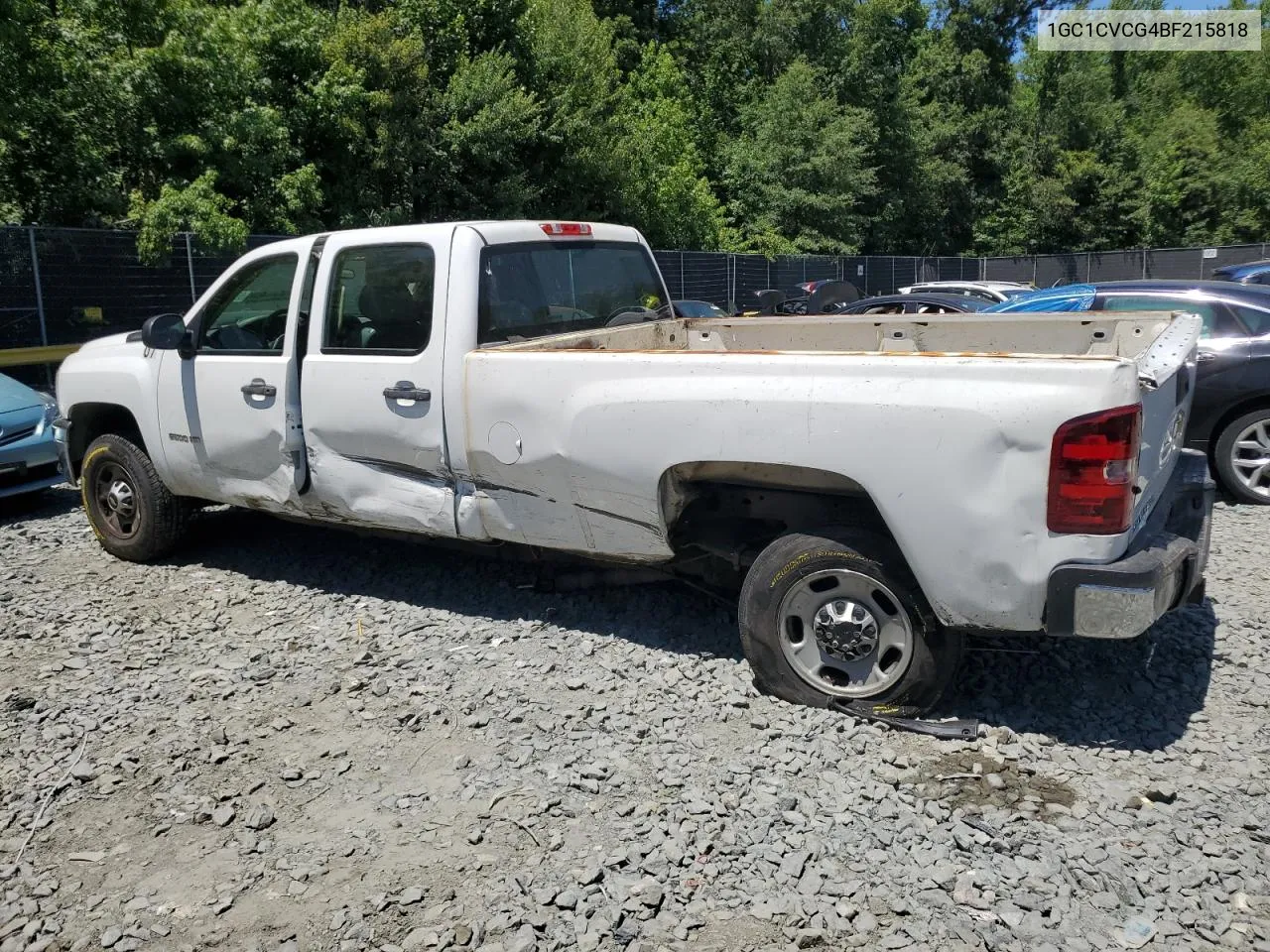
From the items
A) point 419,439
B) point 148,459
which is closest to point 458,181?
point 148,459

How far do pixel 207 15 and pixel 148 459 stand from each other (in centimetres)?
1232

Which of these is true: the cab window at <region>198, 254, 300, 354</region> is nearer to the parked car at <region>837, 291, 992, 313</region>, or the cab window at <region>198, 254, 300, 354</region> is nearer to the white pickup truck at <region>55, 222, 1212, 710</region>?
the white pickup truck at <region>55, 222, 1212, 710</region>

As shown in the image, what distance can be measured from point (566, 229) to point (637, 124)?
26.0 meters

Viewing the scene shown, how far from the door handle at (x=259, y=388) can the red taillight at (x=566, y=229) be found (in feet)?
5.37

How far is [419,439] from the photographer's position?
194 inches

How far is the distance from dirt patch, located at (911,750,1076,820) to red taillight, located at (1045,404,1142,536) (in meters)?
0.93

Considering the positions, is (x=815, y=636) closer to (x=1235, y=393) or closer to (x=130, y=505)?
(x=130, y=505)

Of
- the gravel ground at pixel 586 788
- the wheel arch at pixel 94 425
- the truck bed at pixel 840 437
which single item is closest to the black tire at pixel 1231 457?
the gravel ground at pixel 586 788

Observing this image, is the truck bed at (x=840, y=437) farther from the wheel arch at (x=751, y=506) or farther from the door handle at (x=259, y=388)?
the door handle at (x=259, y=388)

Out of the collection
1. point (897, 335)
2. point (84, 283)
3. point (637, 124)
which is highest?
point (637, 124)

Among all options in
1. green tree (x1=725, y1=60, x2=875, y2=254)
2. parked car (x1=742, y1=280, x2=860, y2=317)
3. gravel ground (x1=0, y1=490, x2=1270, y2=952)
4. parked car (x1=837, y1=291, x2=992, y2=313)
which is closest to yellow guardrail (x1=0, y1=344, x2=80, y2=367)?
gravel ground (x1=0, y1=490, x2=1270, y2=952)

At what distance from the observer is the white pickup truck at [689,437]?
3551 mm

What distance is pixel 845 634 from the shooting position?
4.13 m

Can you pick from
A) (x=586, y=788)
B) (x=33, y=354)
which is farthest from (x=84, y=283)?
(x=586, y=788)
